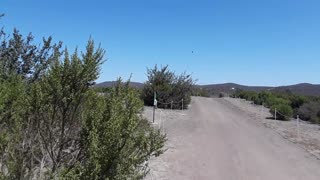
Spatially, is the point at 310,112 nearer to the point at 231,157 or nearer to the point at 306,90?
the point at 231,157

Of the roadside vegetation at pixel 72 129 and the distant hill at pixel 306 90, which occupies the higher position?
the distant hill at pixel 306 90

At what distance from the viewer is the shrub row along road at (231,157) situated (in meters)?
11.7

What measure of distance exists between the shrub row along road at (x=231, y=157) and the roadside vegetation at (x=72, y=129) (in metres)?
5.36

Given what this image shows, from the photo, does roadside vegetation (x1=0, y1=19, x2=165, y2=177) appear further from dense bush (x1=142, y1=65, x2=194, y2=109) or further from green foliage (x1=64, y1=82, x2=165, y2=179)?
dense bush (x1=142, y1=65, x2=194, y2=109)

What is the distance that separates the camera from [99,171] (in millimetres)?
5105

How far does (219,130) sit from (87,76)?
15663 millimetres

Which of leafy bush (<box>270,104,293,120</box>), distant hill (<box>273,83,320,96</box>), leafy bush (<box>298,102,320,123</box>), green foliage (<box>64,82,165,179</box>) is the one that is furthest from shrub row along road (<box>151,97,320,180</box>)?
distant hill (<box>273,83,320,96</box>)

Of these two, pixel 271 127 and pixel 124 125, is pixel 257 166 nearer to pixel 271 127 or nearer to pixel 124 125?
pixel 124 125

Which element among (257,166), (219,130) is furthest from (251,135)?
(257,166)

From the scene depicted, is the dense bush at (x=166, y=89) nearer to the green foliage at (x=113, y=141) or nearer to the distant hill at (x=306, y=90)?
the green foliage at (x=113, y=141)

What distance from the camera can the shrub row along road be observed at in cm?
1166

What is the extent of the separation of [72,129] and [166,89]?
92.2 ft

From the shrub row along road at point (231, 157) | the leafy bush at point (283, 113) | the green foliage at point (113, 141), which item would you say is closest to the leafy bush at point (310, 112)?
the leafy bush at point (283, 113)

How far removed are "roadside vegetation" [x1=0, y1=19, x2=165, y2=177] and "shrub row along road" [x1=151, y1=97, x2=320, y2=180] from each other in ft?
17.6
